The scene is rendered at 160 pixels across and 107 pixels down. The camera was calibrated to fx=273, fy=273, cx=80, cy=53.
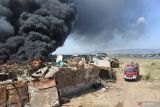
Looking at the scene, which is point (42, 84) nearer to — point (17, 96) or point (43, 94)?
point (43, 94)

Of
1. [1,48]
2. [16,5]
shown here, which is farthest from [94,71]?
[16,5]

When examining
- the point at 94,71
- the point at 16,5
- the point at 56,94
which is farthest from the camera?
the point at 16,5

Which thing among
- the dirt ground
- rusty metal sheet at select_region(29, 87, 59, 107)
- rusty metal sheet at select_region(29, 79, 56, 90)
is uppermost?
rusty metal sheet at select_region(29, 79, 56, 90)

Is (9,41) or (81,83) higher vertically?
(9,41)

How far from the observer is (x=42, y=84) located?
21.8m

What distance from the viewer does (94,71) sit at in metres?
31.9

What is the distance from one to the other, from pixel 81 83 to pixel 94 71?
3.81 meters

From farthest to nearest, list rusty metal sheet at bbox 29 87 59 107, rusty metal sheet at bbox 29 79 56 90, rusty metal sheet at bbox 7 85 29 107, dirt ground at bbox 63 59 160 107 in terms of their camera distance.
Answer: dirt ground at bbox 63 59 160 107, rusty metal sheet at bbox 29 79 56 90, rusty metal sheet at bbox 29 87 59 107, rusty metal sheet at bbox 7 85 29 107

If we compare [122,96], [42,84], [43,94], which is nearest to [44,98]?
[43,94]

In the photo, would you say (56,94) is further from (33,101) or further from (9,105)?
(9,105)

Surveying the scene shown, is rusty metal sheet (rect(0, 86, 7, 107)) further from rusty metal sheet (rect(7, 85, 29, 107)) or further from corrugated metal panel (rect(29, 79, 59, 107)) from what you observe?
corrugated metal panel (rect(29, 79, 59, 107))

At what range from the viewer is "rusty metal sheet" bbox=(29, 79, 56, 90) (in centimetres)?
2145

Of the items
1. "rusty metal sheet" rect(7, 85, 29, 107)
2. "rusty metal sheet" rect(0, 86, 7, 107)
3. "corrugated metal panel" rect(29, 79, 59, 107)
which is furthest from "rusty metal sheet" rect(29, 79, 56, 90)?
"rusty metal sheet" rect(0, 86, 7, 107)

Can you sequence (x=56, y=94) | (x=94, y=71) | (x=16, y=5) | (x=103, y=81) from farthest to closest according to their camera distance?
(x=16, y=5)
(x=103, y=81)
(x=94, y=71)
(x=56, y=94)
